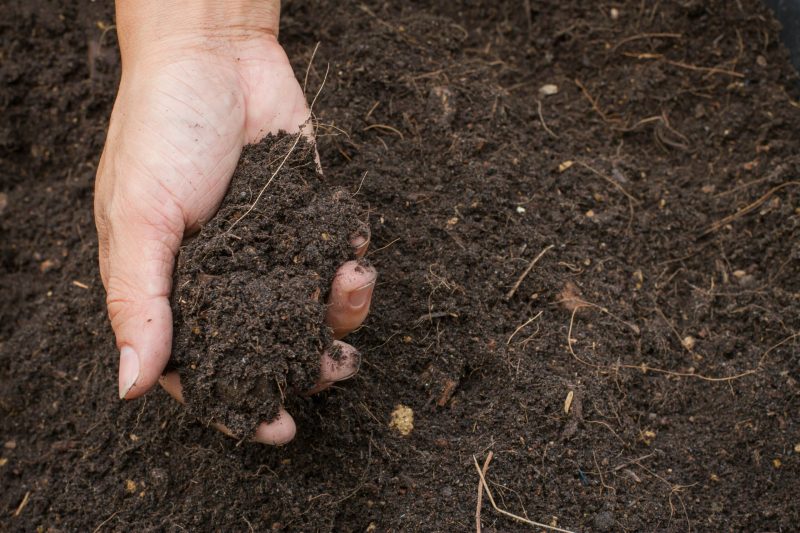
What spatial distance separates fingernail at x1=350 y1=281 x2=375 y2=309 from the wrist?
0.87m

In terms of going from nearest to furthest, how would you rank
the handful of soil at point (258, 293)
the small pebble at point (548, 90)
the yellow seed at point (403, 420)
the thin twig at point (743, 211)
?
1. the handful of soil at point (258, 293)
2. the yellow seed at point (403, 420)
3. the thin twig at point (743, 211)
4. the small pebble at point (548, 90)

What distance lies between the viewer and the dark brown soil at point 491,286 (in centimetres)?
186

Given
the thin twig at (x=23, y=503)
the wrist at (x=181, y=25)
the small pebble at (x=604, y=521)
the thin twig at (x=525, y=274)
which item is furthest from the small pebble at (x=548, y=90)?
the thin twig at (x=23, y=503)

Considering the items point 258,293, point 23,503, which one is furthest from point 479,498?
point 23,503

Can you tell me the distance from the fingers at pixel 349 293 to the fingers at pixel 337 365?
0.07m

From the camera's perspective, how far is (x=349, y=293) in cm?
170

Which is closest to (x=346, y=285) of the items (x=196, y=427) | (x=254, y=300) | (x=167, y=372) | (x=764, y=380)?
(x=254, y=300)

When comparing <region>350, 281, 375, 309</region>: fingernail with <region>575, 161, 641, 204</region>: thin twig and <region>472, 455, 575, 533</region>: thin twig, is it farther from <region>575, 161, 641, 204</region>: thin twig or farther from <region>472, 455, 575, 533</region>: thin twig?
<region>575, 161, 641, 204</region>: thin twig

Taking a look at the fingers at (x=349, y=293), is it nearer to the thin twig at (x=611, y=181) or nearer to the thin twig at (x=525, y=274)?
the thin twig at (x=525, y=274)

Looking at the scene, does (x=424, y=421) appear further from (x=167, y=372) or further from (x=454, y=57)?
(x=454, y=57)

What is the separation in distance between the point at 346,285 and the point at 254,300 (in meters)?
0.22

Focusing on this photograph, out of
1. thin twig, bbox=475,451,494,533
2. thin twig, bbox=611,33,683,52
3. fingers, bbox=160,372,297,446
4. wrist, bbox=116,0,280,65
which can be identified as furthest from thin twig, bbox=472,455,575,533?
thin twig, bbox=611,33,683,52

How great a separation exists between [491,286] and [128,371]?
103 cm

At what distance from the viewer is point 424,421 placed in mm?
1950
